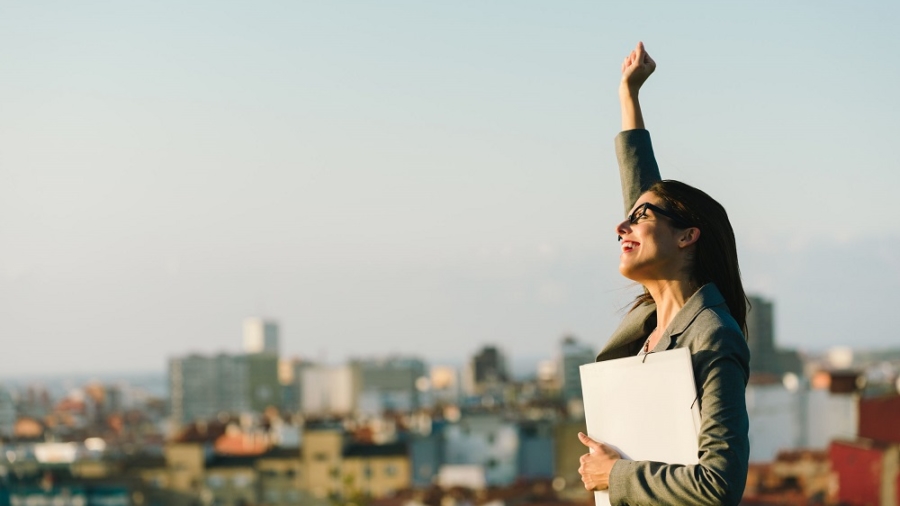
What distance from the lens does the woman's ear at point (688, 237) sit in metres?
2.36

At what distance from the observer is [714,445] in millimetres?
2152

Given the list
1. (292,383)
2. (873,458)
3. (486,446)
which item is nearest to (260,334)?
(292,383)

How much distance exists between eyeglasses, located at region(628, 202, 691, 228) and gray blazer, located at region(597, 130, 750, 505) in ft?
0.34

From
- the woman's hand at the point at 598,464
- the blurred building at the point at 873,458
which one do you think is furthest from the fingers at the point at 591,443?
the blurred building at the point at 873,458

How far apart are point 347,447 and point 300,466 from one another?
1.34 metres

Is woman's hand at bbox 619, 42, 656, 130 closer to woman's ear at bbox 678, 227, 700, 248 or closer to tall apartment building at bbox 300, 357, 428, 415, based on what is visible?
woman's ear at bbox 678, 227, 700, 248

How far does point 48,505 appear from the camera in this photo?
117 feet

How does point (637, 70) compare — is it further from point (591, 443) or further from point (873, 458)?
point (873, 458)

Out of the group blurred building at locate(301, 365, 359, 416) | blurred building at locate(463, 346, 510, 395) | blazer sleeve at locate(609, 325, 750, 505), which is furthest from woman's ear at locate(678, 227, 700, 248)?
blurred building at locate(301, 365, 359, 416)

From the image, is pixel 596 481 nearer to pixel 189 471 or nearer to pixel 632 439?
pixel 632 439

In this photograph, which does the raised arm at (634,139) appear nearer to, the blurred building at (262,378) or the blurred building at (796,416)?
the blurred building at (796,416)

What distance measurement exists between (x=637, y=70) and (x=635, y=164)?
0.16m

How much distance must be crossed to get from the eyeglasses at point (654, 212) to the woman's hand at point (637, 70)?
44 cm

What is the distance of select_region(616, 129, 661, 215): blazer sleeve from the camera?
2.73m
